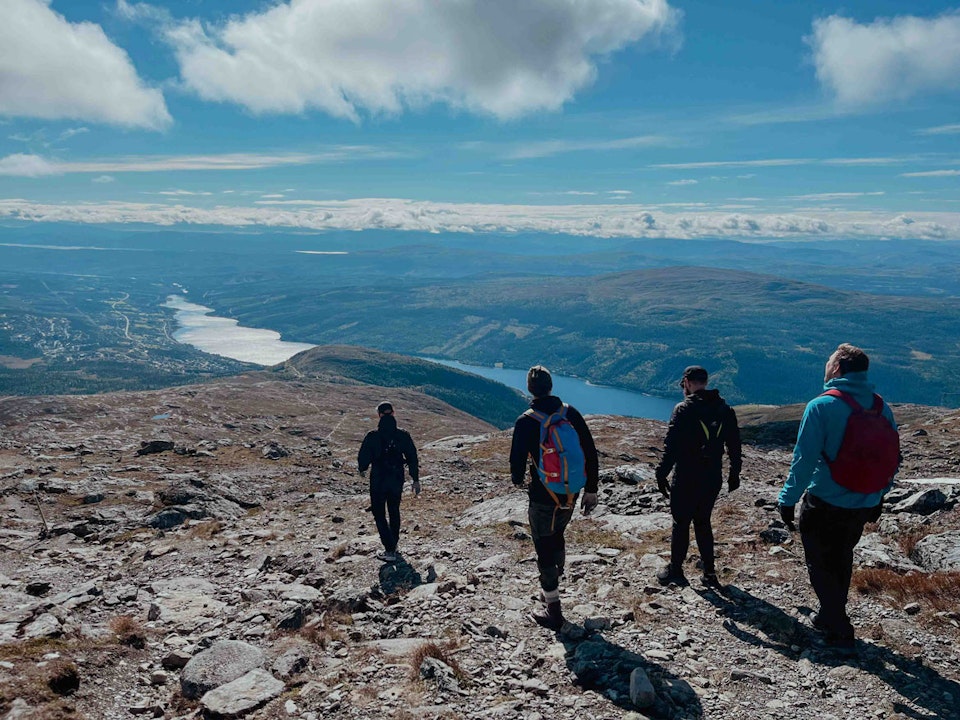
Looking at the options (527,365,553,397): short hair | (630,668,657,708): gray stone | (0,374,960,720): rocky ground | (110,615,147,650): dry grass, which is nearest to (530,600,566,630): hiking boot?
(0,374,960,720): rocky ground

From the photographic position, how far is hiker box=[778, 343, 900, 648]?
7848mm

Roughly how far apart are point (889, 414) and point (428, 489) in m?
22.9

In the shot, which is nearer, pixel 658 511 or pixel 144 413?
pixel 658 511

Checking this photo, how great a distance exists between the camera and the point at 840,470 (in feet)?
25.9

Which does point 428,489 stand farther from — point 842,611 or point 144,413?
point 144,413

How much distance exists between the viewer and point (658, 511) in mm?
17844

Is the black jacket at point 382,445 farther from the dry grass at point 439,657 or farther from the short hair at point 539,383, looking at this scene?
the dry grass at point 439,657

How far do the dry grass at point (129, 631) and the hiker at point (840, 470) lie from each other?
9.93 m

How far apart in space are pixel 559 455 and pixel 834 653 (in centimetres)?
456

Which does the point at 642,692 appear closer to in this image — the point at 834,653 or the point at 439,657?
the point at 439,657

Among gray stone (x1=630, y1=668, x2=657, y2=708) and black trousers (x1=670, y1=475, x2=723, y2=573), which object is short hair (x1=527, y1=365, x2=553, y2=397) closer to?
black trousers (x1=670, y1=475, x2=723, y2=573)

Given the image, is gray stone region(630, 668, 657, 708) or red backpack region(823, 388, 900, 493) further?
red backpack region(823, 388, 900, 493)

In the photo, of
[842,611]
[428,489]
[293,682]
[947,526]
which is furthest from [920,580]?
[428,489]

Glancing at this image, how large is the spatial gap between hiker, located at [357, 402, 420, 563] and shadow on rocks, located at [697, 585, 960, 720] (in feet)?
24.6
